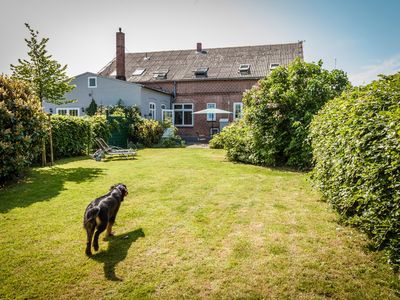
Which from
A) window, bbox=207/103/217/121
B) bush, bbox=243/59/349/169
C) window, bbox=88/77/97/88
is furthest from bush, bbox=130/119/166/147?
bush, bbox=243/59/349/169

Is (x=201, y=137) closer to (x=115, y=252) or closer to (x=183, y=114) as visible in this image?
(x=183, y=114)

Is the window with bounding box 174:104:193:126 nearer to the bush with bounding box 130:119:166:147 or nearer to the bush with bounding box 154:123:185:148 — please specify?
the bush with bounding box 154:123:185:148

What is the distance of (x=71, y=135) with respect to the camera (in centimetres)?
1345

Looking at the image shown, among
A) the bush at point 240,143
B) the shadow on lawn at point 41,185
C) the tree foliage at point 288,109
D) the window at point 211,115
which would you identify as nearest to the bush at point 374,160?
the tree foliage at point 288,109

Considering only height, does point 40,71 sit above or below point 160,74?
below

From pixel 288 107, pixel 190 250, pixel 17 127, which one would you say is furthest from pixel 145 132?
pixel 190 250

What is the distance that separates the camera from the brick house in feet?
89.2

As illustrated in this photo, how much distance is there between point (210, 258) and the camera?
3533mm

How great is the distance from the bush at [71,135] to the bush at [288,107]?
27.3 ft

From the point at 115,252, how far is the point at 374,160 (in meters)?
3.46

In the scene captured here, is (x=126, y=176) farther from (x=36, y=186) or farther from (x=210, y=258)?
(x=210, y=258)

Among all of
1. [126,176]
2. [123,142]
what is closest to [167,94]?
[123,142]

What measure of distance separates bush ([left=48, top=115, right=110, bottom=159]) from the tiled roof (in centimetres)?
1525

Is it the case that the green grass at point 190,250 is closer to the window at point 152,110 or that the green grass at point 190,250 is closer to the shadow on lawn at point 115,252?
the shadow on lawn at point 115,252
